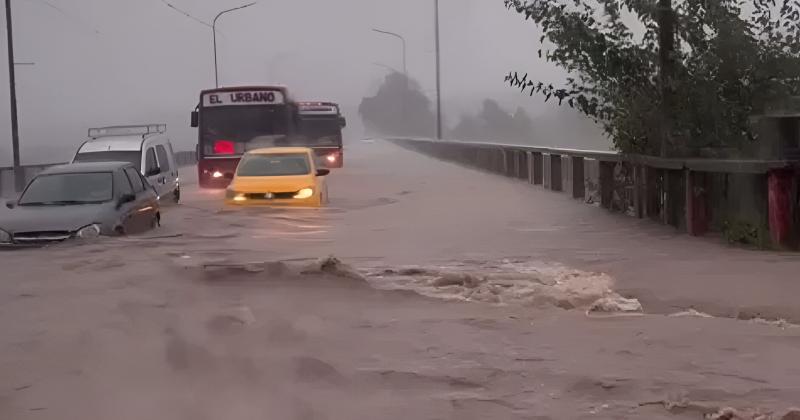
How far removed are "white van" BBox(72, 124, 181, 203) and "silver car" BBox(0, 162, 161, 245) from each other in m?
3.56

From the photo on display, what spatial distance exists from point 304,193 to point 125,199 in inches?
203

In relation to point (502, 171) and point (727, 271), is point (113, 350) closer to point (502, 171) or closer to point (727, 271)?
point (727, 271)

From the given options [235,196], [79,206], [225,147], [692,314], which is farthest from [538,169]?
[692,314]

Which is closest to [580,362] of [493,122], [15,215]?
[15,215]

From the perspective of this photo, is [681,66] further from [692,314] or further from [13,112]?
[13,112]

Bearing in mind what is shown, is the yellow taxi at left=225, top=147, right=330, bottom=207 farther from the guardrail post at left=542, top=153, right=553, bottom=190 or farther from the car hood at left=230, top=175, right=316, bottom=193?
the guardrail post at left=542, top=153, right=553, bottom=190

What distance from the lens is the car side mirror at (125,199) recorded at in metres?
13.7

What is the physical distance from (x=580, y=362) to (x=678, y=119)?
10195 millimetres

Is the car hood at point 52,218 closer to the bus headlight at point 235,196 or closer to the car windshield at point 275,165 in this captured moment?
the bus headlight at point 235,196

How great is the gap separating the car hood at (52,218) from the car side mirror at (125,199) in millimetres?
214

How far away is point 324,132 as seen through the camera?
4756cm

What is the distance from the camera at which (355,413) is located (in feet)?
19.1

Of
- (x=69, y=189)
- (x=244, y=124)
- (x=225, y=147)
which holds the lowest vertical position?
(x=69, y=189)

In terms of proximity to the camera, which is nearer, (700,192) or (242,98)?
(700,192)
